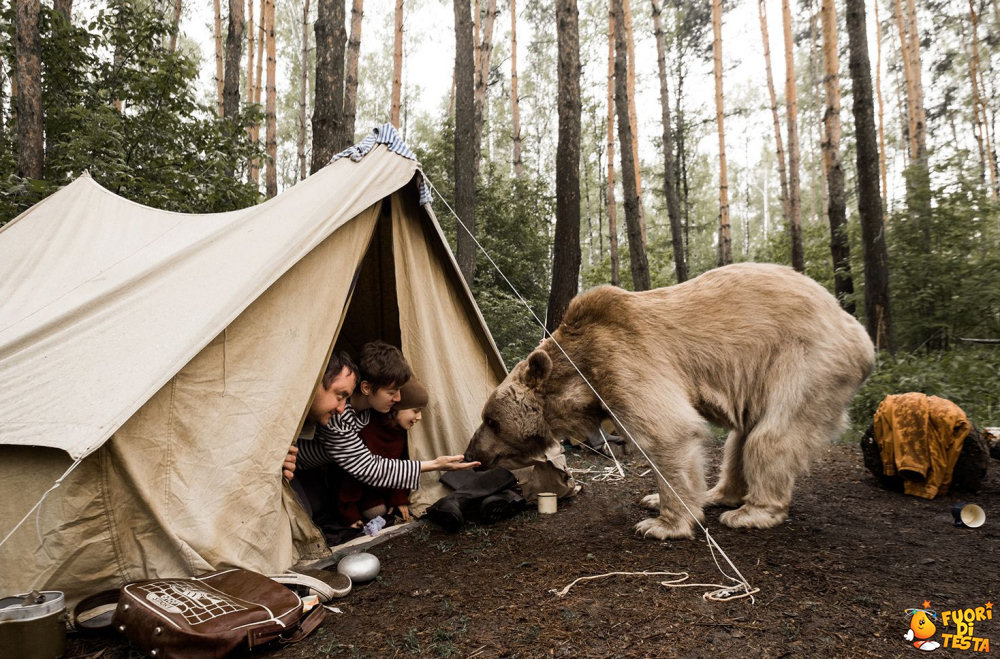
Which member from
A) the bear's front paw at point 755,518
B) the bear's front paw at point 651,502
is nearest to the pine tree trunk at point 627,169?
the bear's front paw at point 651,502

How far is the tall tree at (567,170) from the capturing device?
310 inches

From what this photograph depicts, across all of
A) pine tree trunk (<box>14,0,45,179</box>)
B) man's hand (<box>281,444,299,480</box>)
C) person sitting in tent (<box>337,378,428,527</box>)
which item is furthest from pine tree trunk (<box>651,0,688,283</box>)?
man's hand (<box>281,444,299,480</box>)

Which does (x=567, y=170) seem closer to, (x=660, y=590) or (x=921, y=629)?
(x=660, y=590)

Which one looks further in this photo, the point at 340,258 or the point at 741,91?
the point at 741,91

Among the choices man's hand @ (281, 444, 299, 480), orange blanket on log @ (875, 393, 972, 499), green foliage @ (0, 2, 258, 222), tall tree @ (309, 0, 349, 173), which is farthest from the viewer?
green foliage @ (0, 2, 258, 222)

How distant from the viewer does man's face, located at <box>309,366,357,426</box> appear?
3.65 metres

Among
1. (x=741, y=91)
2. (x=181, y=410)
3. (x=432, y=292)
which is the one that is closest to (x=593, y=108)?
(x=741, y=91)

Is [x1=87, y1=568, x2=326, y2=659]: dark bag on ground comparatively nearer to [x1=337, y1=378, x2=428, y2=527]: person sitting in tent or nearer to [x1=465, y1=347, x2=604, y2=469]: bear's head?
[x1=337, y1=378, x2=428, y2=527]: person sitting in tent

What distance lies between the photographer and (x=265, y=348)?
10.8 feet

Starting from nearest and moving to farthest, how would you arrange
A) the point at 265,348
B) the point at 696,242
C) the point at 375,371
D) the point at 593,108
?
the point at 265,348 → the point at 375,371 → the point at 593,108 → the point at 696,242

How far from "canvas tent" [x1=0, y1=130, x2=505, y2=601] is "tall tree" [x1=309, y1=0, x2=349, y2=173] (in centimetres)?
261

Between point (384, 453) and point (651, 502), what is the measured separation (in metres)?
1.90

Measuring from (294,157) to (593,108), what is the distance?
20676 mm

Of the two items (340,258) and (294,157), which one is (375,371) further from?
(294,157)
